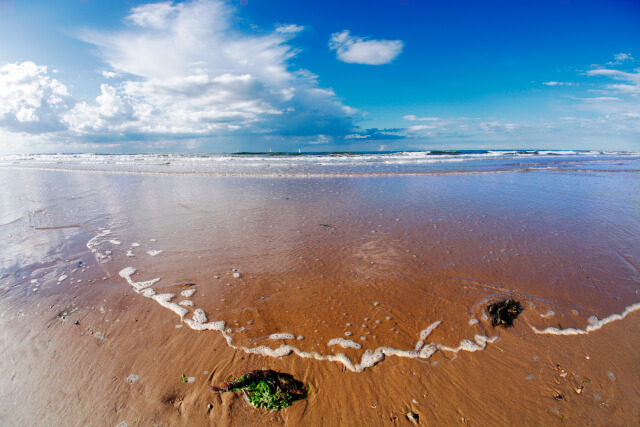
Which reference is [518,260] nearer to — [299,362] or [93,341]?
[299,362]

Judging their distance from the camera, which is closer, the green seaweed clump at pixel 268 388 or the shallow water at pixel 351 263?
the green seaweed clump at pixel 268 388

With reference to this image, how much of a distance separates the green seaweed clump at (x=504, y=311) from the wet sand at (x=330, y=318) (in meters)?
0.11

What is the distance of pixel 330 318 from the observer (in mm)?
3400

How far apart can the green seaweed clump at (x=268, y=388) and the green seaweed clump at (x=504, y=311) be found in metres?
2.52

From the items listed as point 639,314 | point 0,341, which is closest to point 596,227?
point 639,314

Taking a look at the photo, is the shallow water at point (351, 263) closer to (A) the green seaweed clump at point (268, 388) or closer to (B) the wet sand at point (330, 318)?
(B) the wet sand at point (330, 318)

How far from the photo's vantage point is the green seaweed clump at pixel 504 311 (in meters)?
3.29

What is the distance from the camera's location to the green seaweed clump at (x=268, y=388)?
91.9 inches

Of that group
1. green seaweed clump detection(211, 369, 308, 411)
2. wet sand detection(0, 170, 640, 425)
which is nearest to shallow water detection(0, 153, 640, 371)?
wet sand detection(0, 170, 640, 425)

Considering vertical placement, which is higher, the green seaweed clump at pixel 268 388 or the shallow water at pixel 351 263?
the shallow water at pixel 351 263

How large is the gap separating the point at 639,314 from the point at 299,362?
14.5 feet

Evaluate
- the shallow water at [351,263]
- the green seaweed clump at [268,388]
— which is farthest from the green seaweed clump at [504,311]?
the green seaweed clump at [268,388]

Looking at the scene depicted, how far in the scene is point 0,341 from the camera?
3.15 meters

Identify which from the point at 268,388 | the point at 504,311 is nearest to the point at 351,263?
the point at 504,311
